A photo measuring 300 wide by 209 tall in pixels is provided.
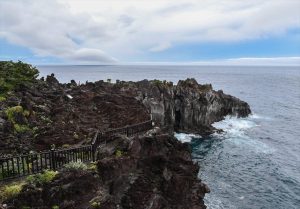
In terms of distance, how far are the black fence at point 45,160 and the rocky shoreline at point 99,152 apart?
2.53ft

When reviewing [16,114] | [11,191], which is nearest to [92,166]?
[11,191]

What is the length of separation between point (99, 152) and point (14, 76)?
24766 mm

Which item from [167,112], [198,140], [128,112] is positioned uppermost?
[128,112]

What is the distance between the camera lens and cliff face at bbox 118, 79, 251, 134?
65.0 meters

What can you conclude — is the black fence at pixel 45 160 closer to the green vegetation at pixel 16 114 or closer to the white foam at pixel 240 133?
the green vegetation at pixel 16 114

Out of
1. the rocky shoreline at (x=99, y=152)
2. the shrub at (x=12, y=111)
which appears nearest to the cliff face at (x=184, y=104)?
the rocky shoreline at (x=99, y=152)

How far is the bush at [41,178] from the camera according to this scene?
699 inches

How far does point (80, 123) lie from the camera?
102ft

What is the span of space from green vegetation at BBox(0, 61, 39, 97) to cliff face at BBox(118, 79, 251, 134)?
2096 centimetres

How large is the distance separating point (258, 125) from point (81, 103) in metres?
54.9

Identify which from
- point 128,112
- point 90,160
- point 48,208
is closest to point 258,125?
point 128,112

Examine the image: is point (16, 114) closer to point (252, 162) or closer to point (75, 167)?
point (75, 167)

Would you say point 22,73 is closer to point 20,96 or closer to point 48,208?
point 20,96

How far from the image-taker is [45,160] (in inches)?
771
